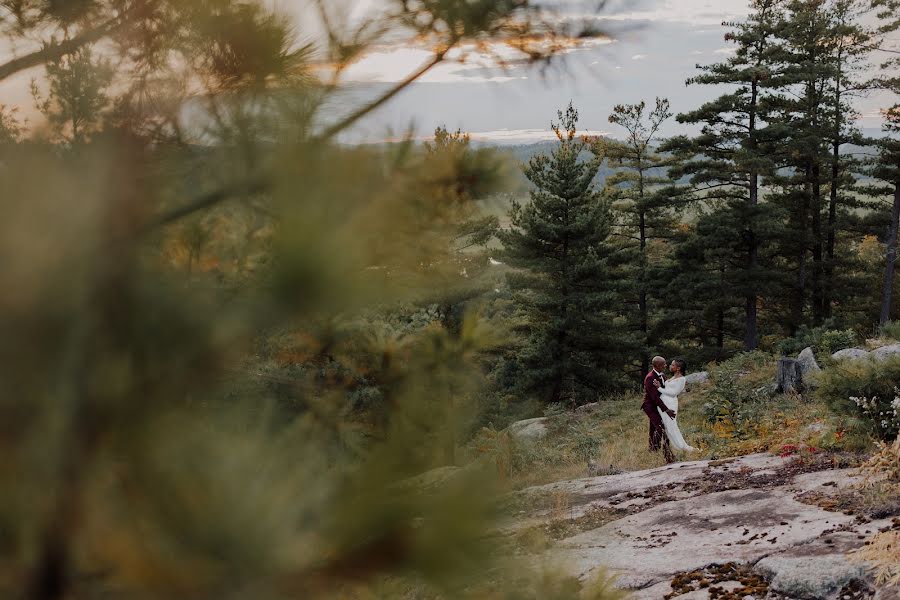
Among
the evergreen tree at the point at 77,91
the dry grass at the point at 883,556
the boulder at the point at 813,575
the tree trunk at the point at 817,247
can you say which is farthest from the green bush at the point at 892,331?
the tree trunk at the point at 817,247

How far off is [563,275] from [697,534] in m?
18.4

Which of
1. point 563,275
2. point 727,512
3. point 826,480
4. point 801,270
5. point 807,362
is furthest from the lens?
point 801,270

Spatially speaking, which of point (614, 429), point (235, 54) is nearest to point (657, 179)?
point (614, 429)

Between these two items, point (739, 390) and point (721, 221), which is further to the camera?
point (721, 221)

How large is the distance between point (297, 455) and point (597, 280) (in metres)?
24.0

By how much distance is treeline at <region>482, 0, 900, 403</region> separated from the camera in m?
23.5

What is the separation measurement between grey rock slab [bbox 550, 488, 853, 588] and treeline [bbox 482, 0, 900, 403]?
16.6 metres

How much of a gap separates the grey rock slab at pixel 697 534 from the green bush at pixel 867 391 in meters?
1.46

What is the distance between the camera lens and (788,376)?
12.8 m

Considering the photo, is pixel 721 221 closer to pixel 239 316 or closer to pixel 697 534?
pixel 697 534

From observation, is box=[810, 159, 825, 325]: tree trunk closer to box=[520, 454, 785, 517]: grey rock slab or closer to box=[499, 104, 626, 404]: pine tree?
box=[499, 104, 626, 404]: pine tree

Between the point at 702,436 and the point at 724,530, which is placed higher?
the point at 724,530

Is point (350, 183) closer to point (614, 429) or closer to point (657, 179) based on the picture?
point (614, 429)

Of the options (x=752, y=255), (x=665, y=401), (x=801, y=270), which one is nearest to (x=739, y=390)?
(x=665, y=401)
